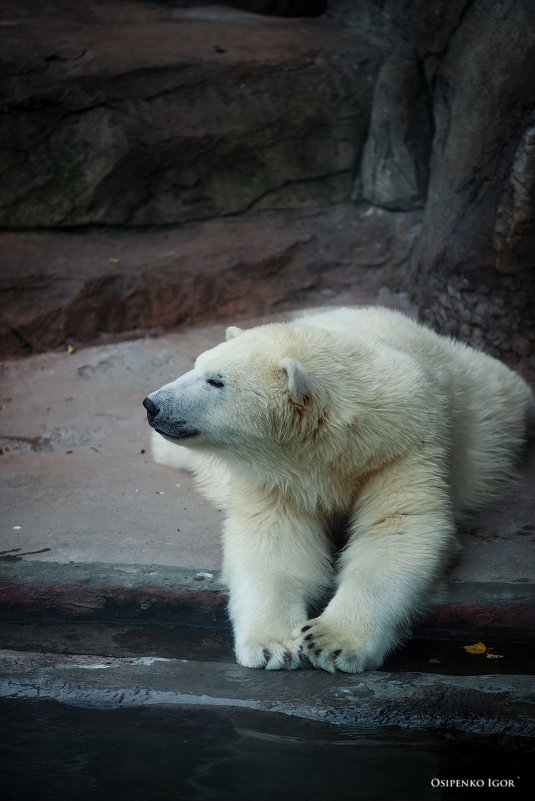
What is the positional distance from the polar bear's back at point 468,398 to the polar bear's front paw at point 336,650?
1092mm

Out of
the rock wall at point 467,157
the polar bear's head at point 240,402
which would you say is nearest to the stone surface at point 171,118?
the rock wall at point 467,157

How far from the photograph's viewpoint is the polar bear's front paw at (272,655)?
2.92 metres

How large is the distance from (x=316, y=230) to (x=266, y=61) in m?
1.43

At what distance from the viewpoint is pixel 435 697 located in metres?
2.64

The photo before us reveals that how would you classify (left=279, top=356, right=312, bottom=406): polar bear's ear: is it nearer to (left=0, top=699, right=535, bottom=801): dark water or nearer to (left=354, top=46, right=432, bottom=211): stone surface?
(left=0, top=699, right=535, bottom=801): dark water

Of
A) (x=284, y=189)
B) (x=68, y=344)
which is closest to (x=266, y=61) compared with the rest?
(x=284, y=189)

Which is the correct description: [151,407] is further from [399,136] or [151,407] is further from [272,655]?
[399,136]

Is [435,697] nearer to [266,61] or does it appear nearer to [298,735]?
[298,735]

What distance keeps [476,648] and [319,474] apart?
2.92ft

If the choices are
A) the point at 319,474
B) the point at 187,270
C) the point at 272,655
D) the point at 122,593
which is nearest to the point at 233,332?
the point at 319,474

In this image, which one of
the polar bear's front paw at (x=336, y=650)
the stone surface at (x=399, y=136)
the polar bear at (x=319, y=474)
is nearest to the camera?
the polar bear's front paw at (x=336, y=650)

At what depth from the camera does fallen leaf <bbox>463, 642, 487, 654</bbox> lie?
312cm

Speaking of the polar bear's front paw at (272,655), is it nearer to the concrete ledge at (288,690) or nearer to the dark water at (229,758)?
the concrete ledge at (288,690)

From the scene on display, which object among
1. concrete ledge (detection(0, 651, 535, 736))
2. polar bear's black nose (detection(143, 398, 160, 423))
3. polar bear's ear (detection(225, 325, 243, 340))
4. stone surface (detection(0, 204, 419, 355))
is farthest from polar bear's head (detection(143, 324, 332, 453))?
stone surface (detection(0, 204, 419, 355))
